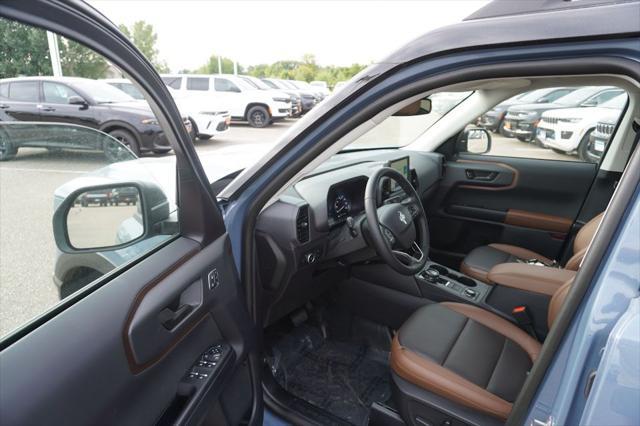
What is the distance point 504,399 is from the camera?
144cm

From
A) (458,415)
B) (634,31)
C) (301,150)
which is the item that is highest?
(634,31)

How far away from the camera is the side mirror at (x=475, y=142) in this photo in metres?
3.40

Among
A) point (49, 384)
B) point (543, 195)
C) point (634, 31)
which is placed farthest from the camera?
point (543, 195)

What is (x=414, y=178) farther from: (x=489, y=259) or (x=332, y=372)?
(x=332, y=372)

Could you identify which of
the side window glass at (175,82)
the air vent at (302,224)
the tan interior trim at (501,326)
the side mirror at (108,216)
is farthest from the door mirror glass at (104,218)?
the side window glass at (175,82)

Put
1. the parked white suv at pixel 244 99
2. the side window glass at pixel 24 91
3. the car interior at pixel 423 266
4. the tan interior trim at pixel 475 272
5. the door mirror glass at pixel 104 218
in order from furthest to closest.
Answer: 1. the parked white suv at pixel 244 99
2. the tan interior trim at pixel 475 272
3. the car interior at pixel 423 266
4. the door mirror glass at pixel 104 218
5. the side window glass at pixel 24 91

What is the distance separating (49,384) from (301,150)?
0.92 metres

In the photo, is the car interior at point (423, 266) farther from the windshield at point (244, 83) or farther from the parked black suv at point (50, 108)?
the windshield at point (244, 83)

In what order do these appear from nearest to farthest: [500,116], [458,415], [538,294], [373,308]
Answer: [458,415] → [538,294] → [373,308] → [500,116]

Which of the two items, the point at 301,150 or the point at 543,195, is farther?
the point at 543,195

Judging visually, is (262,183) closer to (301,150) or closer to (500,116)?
(301,150)

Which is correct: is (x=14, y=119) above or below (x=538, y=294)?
above

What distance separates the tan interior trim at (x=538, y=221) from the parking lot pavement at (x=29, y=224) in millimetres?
2865

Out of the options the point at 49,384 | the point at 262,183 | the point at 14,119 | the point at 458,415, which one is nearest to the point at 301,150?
the point at 262,183
